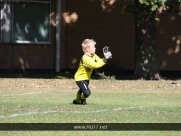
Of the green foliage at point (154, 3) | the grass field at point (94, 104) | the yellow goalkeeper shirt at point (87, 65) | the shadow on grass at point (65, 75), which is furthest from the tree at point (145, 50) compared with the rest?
the yellow goalkeeper shirt at point (87, 65)

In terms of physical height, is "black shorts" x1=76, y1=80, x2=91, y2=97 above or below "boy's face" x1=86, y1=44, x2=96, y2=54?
below

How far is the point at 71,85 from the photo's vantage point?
2103 centimetres

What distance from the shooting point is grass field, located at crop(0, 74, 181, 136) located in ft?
38.1

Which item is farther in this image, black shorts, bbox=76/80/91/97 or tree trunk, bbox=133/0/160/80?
tree trunk, bbox=133/0/160/80

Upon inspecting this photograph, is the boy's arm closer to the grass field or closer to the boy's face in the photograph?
the boy's face

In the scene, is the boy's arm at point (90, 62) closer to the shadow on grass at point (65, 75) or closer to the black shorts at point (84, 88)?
the black shorts at point (84, 88)

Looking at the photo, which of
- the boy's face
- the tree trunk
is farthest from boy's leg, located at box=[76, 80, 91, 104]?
the tree trunk

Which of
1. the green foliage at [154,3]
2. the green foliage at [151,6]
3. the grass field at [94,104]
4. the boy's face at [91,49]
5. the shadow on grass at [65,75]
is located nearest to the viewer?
the grass field at [94,104]

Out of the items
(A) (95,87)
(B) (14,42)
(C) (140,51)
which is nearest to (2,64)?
(B) (14,42)

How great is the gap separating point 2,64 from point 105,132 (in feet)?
59.5

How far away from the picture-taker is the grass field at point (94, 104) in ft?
38.1

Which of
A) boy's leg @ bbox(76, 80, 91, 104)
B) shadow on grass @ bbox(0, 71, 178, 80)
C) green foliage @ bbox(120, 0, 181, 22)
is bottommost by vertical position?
shadow on grass @ bbox(0, 71, 178, 80)

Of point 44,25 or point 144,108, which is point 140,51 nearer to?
point 44,25

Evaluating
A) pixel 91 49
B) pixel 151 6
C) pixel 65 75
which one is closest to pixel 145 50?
pixel 151 6
